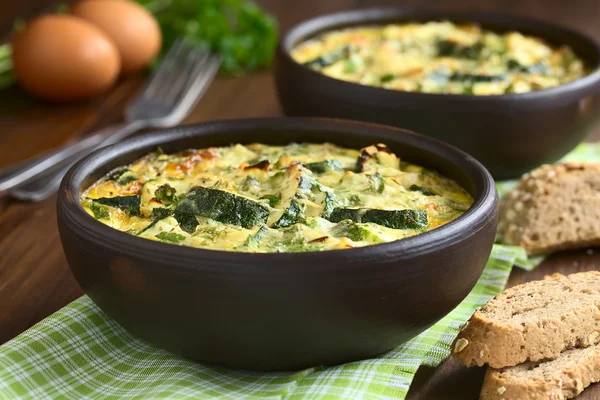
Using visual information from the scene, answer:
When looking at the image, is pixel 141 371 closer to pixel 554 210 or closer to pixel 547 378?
pixel 547 378

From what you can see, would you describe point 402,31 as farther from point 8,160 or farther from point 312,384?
point 312,384

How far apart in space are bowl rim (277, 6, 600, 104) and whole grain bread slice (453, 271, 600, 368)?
1.12 m

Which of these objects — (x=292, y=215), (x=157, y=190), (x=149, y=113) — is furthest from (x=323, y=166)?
(x=149, y=113)

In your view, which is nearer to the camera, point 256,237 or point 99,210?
point 256,237

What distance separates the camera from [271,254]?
7.94ft

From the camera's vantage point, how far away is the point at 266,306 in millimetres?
2459

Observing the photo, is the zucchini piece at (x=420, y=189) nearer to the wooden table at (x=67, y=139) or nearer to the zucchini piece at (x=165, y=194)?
the wooden table at (x=67, y=139)

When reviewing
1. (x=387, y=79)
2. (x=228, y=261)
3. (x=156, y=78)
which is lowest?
(x=156, y=78)

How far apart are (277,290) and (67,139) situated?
2.72 metres

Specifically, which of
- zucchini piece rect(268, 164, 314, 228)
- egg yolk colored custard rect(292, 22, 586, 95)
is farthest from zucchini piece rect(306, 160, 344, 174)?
egg yolk colored custard rect(292, 22, 586, 95)

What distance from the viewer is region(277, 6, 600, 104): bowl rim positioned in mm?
3949

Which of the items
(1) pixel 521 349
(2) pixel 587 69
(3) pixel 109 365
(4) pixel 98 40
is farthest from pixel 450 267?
(4) pixel 98 40

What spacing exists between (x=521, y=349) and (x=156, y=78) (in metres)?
3.32

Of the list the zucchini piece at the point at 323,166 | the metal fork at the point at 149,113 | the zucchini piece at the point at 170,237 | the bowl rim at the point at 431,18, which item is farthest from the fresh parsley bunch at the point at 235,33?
the zucchini piece at the point at 170,237
